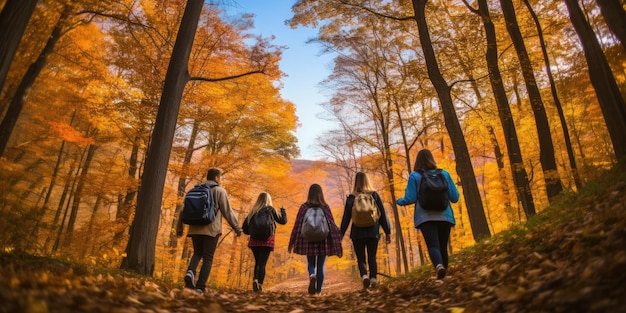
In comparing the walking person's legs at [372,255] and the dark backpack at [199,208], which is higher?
the dark backpack at [199,208]

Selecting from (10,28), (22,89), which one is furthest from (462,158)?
(22,89)

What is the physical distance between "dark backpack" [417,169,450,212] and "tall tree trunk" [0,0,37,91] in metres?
5.12

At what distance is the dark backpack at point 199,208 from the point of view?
4520 mm

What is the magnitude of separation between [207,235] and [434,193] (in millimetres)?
3108

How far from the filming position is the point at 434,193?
4270mm

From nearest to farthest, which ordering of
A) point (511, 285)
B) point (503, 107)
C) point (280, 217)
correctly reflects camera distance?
1. point (511, 285)
2. point (280, 217)
3. point (503, 107)

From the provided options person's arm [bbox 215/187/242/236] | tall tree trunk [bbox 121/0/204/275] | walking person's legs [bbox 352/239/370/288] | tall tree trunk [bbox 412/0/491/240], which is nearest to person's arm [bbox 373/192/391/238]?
walking person's legs [bbox 352/239/370/288]

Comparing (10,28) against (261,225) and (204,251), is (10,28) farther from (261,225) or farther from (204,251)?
(261,225)

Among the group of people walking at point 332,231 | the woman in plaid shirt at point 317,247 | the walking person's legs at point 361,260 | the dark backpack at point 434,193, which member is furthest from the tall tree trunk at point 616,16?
the woman in plaid shirt at point 317,247

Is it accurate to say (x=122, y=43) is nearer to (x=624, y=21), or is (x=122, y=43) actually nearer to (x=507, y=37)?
(x=624, y=21)

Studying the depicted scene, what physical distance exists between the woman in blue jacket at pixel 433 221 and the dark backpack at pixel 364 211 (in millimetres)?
887

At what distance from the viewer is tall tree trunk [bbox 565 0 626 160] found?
450 centimetres

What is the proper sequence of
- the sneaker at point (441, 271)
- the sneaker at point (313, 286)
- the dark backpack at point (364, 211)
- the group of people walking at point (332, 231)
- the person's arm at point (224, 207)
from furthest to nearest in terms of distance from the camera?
the sneaker at point (313, 286) → the dark backpack at point (364, 211) → the person's arm at point (224, 207) → the group of people walking at point (332, 231) → the sneaker at point (441, 271)

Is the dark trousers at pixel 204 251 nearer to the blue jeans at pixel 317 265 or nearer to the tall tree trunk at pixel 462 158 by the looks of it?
the blue jeans at pixel 317 265
